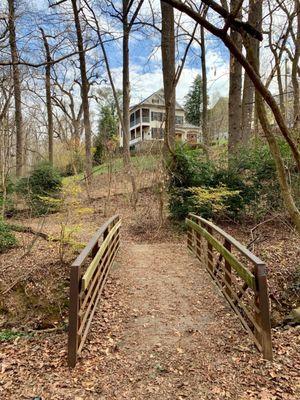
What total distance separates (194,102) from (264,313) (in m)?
30.9

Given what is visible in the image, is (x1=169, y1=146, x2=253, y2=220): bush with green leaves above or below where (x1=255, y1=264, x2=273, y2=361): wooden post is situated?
above

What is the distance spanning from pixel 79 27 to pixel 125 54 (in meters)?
2.43

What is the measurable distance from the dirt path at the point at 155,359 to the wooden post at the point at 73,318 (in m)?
0.14

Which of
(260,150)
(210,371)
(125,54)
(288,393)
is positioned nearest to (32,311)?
(210,371)

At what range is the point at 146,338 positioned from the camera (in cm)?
377

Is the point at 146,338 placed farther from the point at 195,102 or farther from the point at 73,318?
the point at 195,102

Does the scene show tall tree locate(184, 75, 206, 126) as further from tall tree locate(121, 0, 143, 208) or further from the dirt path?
the dirt path

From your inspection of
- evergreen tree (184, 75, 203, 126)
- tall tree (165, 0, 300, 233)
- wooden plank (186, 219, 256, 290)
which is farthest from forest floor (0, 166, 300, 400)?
evergreen tree (184, 75, 203, 126)

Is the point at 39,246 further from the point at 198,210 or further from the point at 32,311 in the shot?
the point at 198,210

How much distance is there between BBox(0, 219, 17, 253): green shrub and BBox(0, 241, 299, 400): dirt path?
4090mm

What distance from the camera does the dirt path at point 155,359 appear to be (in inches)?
115

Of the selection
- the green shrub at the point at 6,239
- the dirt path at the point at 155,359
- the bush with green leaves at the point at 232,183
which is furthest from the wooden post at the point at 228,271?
the green shrub at the point at 6,239

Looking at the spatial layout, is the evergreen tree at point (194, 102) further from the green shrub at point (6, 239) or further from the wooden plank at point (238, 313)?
the wooden plank at point (238, 313)

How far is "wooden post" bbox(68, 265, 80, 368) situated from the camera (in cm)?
325
